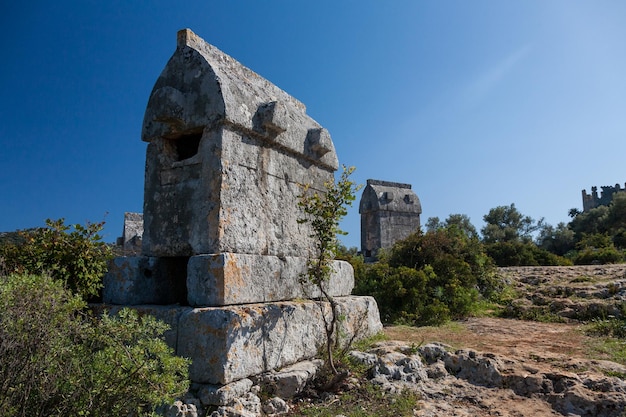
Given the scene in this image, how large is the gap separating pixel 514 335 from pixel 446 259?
3.53 m

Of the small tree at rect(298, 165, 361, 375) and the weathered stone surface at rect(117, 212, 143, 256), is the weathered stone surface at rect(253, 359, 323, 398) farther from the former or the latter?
the weathered stone surface at rect(117, 212, 143, 256)

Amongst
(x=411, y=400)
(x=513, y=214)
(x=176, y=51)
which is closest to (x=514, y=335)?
(x=411, y=400)

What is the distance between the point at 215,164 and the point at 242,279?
1024mm

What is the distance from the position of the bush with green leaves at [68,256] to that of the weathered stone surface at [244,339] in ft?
4.25

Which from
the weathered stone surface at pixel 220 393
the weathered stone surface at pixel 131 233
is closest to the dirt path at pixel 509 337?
the weathered stone surface at pixel 220 393

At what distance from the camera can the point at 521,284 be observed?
35.4ft

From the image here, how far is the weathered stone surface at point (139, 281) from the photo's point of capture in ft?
13.9

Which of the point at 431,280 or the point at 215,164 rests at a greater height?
the point at 215,164

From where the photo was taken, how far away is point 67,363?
2.68m

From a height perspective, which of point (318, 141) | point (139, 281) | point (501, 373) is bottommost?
point (501, 373)

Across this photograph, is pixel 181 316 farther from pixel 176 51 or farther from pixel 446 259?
pixel 446 259

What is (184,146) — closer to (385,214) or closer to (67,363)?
(67,363)

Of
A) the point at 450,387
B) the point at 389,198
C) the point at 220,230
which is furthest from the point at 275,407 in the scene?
the point at 389,198

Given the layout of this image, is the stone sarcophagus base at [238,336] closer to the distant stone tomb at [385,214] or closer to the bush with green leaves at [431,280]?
the bush with green leaves at [431,280]
